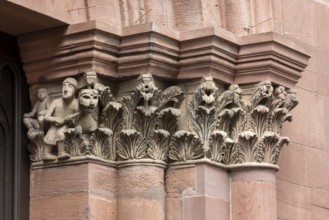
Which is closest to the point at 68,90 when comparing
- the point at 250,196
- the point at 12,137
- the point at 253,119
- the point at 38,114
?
the point at 38,114

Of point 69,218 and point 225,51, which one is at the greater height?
point 225,51

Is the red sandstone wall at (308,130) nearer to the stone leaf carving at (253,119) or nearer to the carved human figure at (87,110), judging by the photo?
the stone leaf carving at (253,119)

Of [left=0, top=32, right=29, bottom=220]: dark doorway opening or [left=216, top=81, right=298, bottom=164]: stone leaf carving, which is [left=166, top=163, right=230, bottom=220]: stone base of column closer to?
[left=216, top=81, right=298, bottom=164]: stone leaf carving

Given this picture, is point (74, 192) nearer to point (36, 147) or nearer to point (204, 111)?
point (36, 147)

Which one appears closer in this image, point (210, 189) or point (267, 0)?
point (210, 189)

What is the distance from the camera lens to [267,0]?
10.5 m

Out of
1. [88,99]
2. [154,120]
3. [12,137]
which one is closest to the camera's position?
[88,99]

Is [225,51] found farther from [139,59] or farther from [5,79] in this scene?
[5,79]

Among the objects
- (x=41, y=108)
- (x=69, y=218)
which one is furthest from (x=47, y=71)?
(x=69, y=218)

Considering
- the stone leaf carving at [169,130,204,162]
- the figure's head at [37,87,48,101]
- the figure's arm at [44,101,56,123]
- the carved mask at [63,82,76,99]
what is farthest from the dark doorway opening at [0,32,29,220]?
the stone leaf carving at [169,130,204,162]

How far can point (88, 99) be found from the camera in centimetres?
965

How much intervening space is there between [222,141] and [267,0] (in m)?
1.07

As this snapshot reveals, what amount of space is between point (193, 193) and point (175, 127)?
0.41 metres

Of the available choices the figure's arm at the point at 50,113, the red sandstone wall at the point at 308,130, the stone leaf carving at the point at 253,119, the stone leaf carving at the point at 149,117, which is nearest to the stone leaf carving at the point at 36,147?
the figure's arm at the point at 50,113
